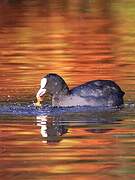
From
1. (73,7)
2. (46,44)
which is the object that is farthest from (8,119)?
(73,7)

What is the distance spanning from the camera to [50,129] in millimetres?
14227

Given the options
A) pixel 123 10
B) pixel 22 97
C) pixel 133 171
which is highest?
pixel 123 10

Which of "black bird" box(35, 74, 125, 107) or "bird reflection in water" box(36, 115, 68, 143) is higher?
"black bird" box(35, 74, 125, 107)

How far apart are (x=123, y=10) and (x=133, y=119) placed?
2410cm

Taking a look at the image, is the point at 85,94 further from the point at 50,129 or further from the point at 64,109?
the point at 50,129

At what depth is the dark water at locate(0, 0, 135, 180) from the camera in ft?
38.3

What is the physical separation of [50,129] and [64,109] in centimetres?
183

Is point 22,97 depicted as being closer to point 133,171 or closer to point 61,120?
point 61,120

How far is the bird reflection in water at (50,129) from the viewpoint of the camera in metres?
13.5

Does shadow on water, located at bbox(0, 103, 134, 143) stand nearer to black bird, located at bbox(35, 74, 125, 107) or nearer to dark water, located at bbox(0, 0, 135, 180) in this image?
dark water, located at bbox(0, 0, 135, 180)

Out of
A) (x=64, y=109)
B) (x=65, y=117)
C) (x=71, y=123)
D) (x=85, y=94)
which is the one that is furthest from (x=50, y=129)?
(x=85, y=94)

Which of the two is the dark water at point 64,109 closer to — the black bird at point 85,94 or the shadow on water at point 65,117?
the shadow on water at point 65,117

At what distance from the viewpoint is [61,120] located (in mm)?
14898

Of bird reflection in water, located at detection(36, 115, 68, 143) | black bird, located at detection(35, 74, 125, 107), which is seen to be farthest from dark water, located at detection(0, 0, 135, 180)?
black bird, located at detection(35, 74, 125, 107)
